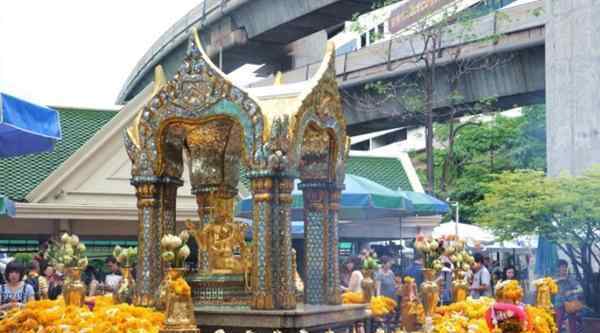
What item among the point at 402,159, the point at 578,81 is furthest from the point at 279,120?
the point at 402,159

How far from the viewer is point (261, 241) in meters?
8.80

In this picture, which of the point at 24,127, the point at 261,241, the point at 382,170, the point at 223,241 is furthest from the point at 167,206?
the point at 382,170

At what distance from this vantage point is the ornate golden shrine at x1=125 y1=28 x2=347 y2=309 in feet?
28.9

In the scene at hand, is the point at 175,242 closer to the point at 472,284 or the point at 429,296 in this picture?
the point at 429,296

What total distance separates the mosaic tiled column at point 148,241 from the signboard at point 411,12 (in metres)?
20.9

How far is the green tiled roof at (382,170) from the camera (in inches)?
1003

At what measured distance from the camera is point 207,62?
9188mm

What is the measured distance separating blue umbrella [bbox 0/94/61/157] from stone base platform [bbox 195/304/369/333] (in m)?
2.32

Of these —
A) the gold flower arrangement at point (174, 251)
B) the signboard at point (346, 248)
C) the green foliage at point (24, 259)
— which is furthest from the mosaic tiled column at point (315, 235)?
the signboard at point (346, 248)

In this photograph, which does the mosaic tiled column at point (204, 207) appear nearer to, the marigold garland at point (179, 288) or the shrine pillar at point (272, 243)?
the shrine pillar at point (272, 243)

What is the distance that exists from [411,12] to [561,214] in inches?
657

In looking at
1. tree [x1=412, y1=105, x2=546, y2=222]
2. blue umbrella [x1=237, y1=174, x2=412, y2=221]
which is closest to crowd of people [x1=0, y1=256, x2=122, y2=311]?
blue umbrella [x1=237, y1=174, x2=412, y2=221]

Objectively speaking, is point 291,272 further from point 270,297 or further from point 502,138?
point 502,138

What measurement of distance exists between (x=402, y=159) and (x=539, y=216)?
9.42m
